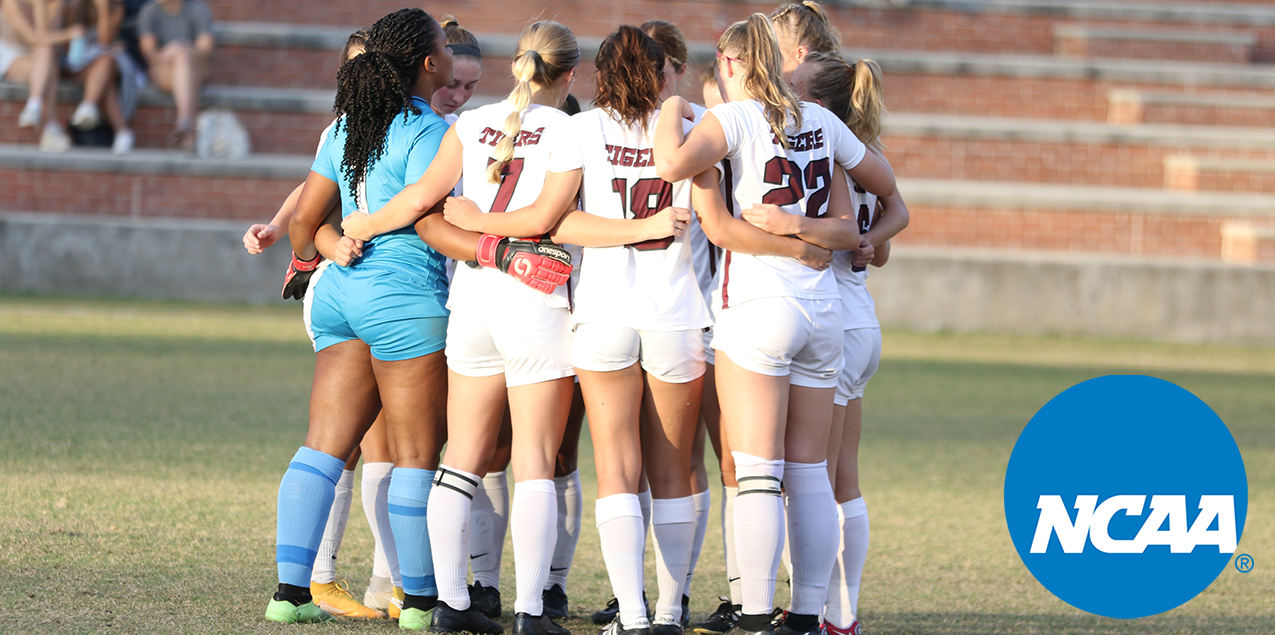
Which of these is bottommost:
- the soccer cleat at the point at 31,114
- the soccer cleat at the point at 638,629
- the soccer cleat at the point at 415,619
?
the soccer cleat at the point at 415,619

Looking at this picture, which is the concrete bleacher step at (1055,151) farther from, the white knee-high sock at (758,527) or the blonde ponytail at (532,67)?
the white knee-high sock at (758,527)

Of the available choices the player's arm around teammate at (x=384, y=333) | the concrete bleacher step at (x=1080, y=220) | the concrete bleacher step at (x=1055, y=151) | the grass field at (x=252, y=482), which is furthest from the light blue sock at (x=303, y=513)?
the concrete bleacher step at (x=1055, y=151)

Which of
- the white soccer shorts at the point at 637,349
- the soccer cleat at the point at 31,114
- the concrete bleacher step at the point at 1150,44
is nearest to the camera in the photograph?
the white soccer shorts at the point at 637,349

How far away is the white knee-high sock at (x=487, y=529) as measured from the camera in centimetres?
425

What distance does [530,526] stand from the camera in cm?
379

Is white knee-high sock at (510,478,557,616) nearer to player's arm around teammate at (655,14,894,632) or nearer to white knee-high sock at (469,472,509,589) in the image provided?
white knee-high sock at (469,472,509,589)

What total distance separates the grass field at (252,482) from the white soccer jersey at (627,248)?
115 centimetres

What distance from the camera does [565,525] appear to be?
4.35m

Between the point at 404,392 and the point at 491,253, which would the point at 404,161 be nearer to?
the point at 491,253

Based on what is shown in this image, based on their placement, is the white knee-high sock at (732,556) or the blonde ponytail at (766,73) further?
the white knee-high sock at (732,556)

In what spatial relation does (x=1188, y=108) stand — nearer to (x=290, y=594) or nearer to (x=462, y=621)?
(x=462, y=621)

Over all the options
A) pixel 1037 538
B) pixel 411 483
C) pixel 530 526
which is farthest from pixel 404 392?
pixel 1037 538

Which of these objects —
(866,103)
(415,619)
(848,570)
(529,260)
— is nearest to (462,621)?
(415,619)

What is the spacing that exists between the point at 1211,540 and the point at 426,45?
3525mm
